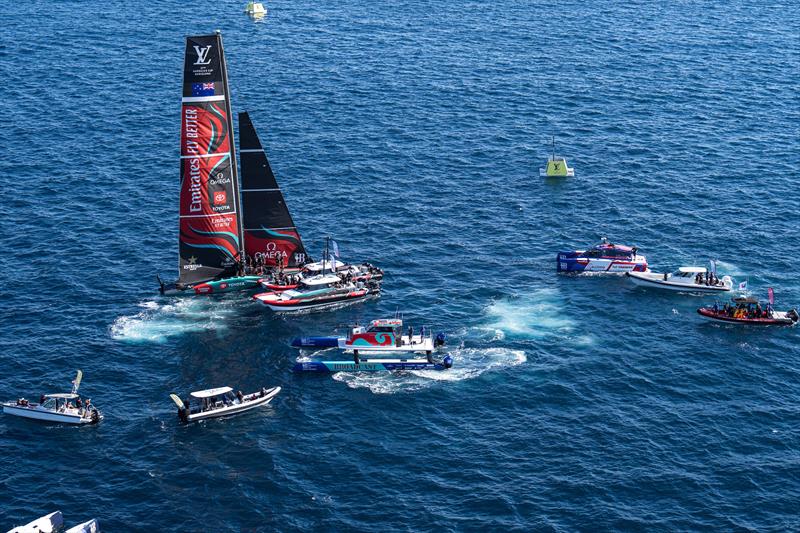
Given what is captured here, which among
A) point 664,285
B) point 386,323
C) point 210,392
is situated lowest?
point 210,392

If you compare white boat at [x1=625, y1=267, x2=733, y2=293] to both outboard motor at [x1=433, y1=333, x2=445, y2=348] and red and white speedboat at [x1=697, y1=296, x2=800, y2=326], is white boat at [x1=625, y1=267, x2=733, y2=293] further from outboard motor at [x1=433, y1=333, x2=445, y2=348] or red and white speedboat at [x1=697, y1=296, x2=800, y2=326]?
outboard motor at [x1=433, y1=333, x2=445, y2=348]

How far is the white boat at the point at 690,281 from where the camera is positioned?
6501 inches

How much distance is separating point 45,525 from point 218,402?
26.9 metres

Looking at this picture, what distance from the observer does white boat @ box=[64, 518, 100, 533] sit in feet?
381

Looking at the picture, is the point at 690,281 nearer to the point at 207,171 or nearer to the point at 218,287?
the point at 218,287

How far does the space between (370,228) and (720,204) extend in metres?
56.4

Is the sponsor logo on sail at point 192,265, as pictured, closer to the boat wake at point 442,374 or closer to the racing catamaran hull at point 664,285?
the boat wake at point 442,374

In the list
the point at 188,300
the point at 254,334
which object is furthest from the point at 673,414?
the point at 188,300

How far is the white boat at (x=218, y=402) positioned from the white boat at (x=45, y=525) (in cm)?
2074

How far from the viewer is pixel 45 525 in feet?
383

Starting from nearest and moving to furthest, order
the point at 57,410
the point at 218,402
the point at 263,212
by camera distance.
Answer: the point at 57,410
the point at 218,402
the point at 263,212

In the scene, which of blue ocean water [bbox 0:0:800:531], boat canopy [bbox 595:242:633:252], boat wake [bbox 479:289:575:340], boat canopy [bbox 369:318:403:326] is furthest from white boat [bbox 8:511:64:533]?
boat canopy [bbox 595:242:633:252]

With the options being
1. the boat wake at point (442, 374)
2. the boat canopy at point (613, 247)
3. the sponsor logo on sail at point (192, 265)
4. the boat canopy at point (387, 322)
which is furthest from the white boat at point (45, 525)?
the boat canopy at point (613, 247)

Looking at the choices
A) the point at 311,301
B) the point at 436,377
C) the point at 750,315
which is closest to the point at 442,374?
the point at 436,377
